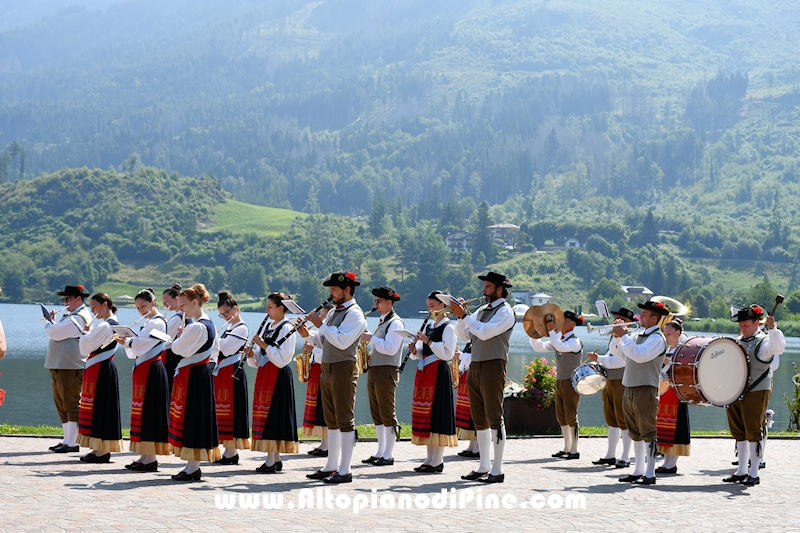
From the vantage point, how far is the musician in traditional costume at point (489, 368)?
475 inches

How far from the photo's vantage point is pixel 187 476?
38.1 feet

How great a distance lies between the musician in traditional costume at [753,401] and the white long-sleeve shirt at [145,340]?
21.5 feet

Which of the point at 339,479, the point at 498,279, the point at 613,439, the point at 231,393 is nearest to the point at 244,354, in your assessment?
the point at 231,393

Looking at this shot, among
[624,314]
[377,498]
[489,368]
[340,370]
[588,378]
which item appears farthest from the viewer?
[624,314]

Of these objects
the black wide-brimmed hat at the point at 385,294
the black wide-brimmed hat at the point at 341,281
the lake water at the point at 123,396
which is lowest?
the lake water at the point at 123,396

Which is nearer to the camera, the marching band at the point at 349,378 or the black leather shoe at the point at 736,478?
the marching band at the point at 349,378

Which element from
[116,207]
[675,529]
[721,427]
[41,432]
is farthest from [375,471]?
[116,207]

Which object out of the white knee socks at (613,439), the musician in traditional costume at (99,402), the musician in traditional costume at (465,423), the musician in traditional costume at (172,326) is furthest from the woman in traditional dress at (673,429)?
the musician in traditional costume at (99,402)

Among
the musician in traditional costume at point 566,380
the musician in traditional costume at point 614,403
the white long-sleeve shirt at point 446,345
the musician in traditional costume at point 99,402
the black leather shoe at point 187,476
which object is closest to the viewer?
the black leather shoe at point 187,476

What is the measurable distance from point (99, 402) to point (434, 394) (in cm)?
402

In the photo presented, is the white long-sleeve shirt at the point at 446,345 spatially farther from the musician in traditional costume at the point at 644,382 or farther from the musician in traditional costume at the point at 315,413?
the musician in traditional costume at the point at 644,382

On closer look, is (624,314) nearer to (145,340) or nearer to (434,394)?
(434,394)

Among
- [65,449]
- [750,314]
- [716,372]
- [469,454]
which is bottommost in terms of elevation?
[469,454]

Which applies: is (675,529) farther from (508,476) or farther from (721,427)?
(721,427)
